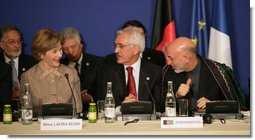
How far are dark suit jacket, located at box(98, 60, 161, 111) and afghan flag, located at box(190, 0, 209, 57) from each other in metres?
0.43

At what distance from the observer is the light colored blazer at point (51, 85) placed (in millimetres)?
3836

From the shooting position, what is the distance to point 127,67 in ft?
13.6

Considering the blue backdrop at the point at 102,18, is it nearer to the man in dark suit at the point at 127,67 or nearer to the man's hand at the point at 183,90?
the man in dark suit at the point at 127,67

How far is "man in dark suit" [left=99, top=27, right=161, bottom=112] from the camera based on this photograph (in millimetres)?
4066

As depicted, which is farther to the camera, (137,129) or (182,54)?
(182,54)

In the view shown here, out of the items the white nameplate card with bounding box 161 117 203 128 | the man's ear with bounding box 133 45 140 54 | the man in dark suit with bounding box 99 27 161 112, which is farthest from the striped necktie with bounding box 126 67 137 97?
the white nameplate card with bounding box 161 117 203 128

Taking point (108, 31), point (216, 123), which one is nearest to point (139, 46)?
point (108, 31)

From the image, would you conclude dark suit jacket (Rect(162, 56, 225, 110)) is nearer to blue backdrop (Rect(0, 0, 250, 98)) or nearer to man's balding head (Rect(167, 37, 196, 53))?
man's balding head (Rect(167, 37, 196, 53))

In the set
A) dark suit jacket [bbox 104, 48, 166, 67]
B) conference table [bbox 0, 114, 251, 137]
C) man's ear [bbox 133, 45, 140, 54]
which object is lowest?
conference table [bbox 0, 114, 251, 137]

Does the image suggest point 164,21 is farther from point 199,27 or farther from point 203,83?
point 203,83

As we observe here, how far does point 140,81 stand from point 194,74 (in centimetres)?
50

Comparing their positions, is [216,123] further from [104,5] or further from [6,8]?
[6,8]

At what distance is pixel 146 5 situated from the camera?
421cm

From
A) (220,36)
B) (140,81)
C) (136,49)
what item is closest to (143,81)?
(140,81)
